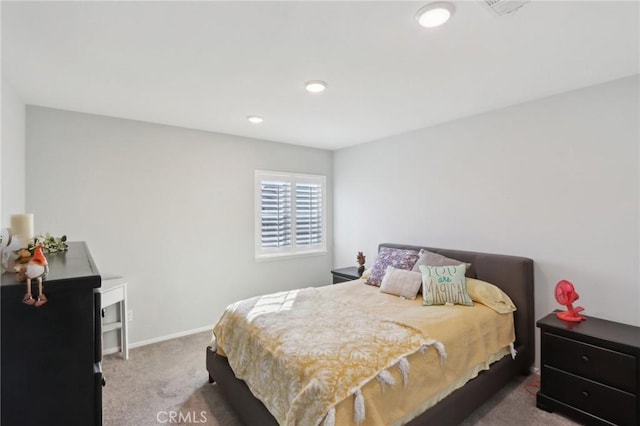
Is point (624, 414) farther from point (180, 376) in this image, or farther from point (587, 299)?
point (180, 376)

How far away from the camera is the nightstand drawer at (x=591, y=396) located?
1.92 meters

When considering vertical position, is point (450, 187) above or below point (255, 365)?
above

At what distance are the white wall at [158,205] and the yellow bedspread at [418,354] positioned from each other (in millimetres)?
1418

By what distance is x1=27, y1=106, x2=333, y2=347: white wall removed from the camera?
2.93m

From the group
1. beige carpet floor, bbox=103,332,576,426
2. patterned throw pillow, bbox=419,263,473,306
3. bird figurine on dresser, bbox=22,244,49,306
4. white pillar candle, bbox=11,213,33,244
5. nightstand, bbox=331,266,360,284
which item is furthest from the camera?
nightstand, bbox=331,266,360,284

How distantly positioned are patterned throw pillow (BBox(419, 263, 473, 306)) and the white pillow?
0.10 m

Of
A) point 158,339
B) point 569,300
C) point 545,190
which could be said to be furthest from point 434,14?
point 158,339

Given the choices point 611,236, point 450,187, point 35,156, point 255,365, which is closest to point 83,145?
point 35,156

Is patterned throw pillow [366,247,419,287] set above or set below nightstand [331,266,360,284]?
above

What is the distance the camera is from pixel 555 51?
1.91m

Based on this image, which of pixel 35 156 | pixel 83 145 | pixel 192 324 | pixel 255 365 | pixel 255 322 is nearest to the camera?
pixel 255 365

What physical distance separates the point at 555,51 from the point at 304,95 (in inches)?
68.9

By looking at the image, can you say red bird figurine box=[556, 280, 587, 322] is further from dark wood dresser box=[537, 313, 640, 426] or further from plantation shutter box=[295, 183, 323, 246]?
plantation shutter box=[295, 183, 323, 246]

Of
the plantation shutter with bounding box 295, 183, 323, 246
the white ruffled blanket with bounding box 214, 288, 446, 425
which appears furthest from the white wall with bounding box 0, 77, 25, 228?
the plantation shutter with bounding box 295, 183, 323, 246
